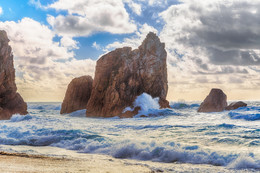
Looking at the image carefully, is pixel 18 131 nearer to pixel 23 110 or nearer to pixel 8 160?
pixel 8 160

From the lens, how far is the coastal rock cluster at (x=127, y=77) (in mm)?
36281

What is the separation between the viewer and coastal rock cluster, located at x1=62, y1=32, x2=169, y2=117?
36.3 m

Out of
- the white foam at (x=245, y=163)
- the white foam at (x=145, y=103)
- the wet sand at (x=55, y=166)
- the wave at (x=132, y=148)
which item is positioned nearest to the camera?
the wet sand at (x=55, y=166)

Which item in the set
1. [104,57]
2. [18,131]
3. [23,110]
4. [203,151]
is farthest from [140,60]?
[203,151]

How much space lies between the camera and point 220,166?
705 centimetres

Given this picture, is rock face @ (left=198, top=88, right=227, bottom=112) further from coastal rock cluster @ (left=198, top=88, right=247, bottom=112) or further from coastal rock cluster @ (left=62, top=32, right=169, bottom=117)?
coastal rock cluster @ (left=62, top=32, right=169, bottom=117)

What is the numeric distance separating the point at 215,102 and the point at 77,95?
26.2 m

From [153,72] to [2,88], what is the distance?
22184mm

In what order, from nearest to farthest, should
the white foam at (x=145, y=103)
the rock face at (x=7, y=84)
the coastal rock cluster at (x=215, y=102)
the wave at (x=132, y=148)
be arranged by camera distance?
the wave at (x=132, y=148)
the rock face at (x=7, y=84)
the white foam at (x=145, y=103)
the coastal rock cluster at (x=215, y=102)

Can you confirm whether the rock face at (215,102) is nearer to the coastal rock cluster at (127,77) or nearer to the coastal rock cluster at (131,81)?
the coastal rock cluster at (131,81)

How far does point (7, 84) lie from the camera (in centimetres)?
2825

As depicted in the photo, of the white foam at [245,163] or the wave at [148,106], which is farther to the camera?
the wave at [148,106]

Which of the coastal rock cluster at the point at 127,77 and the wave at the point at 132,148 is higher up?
the coastal rock cluster at the point at 127,77

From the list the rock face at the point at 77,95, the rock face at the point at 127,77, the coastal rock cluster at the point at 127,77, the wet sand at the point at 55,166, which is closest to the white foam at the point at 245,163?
the wet sand at the point at 55,166
